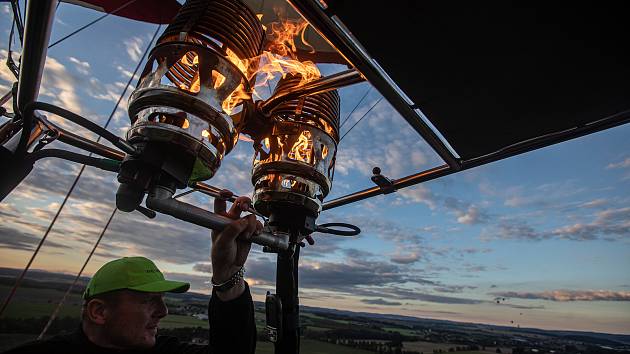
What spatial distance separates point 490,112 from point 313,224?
62cm

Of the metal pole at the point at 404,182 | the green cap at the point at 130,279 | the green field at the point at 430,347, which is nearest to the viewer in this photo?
the metal pole at the point at 404,182

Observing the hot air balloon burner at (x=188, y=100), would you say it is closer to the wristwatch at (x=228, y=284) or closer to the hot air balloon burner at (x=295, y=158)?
the hot air balloon burner at (x=295, y=158)

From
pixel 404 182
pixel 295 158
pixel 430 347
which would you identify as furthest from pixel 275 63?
pixel 430 347

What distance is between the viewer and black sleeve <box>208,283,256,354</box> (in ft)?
3.64

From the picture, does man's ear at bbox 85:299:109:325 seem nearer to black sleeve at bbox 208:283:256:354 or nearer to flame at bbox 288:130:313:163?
black sleeve at bbox 208:283:256:354

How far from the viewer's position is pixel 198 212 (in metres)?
0.79

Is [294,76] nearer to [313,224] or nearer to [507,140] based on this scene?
[313,224]

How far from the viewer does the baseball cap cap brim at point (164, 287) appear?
1420 millimetres

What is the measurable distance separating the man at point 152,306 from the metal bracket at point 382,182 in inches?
21.6

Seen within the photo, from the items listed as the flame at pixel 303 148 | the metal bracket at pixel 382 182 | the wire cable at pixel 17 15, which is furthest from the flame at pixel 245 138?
the wire cable at pixel 17 15

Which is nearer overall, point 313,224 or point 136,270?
point 313,224

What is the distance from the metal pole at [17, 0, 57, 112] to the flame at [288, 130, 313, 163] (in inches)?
23.3

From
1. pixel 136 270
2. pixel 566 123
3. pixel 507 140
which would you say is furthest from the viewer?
pixel 136 270

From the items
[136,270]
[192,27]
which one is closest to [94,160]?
[192,27]
